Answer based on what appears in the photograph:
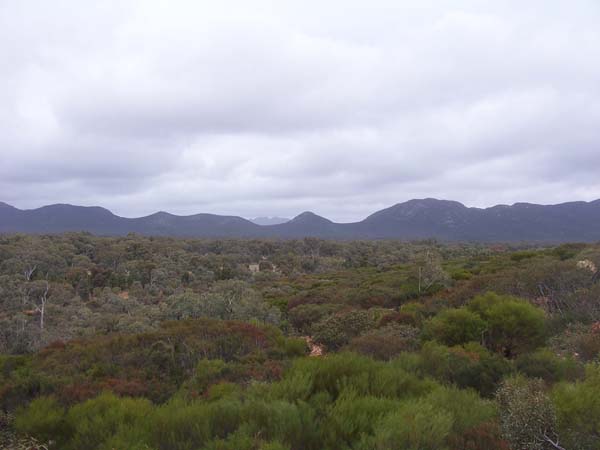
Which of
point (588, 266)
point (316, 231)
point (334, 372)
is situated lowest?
point (334, 372)

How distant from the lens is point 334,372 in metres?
5.65

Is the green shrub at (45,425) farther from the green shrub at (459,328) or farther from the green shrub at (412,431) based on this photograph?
the green shrub at (459,328)

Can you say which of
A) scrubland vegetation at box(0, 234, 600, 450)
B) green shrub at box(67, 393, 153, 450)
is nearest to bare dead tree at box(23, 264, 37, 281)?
scrubland vegetation at box(0, 234, 600, 450)

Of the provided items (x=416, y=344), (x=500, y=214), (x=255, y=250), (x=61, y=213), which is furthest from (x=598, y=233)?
(x=61, y=213)

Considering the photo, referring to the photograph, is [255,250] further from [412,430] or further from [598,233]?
[598,233]

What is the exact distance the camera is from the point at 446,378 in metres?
6.90

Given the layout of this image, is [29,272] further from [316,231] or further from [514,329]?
[316,231]

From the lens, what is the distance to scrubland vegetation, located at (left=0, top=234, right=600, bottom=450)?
417cm

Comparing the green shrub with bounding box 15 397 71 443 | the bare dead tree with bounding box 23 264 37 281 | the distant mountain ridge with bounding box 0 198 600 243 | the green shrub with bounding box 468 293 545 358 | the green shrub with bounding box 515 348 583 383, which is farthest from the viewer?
the distant mountain ridge with bounding box 0 198 600 243

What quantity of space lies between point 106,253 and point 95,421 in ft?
161

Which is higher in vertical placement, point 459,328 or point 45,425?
point 459,328

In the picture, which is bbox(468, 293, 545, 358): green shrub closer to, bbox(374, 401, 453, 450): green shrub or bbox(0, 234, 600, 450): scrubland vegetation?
bbox(0, 234, 600, 450): scrubland vegetation

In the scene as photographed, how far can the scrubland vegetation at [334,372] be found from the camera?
4.17m

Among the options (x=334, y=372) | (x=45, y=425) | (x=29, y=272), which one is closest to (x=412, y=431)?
(x=334, y=372)
